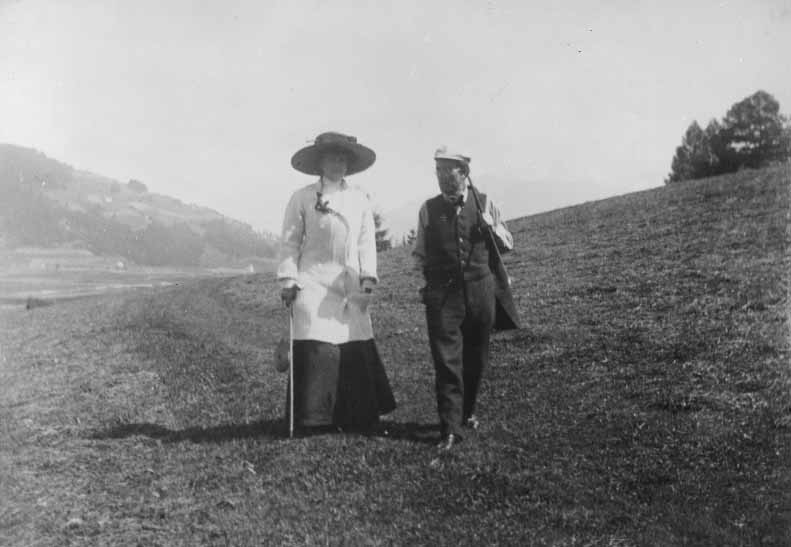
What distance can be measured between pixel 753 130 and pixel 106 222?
11768 centimetres

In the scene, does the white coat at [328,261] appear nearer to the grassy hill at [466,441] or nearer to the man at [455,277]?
the man at [455,277]

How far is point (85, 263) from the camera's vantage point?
10356 centimetres

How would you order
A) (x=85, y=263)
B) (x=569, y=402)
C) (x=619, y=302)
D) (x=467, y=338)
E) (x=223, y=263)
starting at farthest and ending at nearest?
(x=223, y=263) < (x=85, y=263) < (x=619, y=302) < (x=569, y=402) < (x=467, y=338)

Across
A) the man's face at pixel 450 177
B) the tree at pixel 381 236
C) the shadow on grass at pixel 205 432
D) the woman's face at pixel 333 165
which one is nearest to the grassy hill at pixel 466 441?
the shadow on grass at pixel 205 432

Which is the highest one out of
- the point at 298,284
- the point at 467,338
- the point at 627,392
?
the point at 298,284

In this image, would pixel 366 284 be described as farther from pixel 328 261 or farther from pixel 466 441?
pixel 466 441

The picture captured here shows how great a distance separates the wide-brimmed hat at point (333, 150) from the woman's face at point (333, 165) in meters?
0.05

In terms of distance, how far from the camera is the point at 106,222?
130 meters

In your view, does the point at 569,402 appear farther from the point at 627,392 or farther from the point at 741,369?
the point at 741,369

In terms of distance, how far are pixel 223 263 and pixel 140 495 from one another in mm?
129841

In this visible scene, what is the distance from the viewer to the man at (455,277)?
6176mm

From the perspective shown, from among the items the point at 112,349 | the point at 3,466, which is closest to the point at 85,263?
the point at 112,349

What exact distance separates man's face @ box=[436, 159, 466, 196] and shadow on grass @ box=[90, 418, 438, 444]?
2427 mm

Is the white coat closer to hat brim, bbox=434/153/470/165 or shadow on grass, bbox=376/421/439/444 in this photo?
shadow on grass, bbox=376/421/439/444
